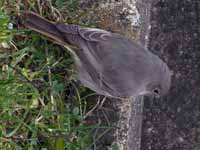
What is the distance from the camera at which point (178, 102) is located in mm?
7145

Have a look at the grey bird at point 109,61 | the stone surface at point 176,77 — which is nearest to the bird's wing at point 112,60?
the grey bird at point 109,61

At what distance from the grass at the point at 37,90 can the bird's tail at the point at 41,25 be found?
59 mm

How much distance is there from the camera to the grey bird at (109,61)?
20.7 ft

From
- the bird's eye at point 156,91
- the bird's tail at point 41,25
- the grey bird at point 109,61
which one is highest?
the bird's tail at point 41,25

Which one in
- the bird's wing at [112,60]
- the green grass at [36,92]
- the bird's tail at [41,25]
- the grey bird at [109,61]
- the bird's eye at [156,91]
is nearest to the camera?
the green grass at [36,92]

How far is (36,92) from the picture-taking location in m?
6.00

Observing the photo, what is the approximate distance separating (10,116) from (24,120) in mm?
162

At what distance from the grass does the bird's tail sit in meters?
0.06

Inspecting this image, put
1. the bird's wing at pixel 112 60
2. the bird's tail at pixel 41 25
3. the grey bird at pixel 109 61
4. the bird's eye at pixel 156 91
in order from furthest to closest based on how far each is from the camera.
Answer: the bird's eye at pixel 156 91 < the bird's wing at pixel 112 60 < the grey bird at pixel 109 61 < the bird's tail at pixel 41 25

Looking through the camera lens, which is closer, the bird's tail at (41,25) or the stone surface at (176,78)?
the bird's tail at (41,25)

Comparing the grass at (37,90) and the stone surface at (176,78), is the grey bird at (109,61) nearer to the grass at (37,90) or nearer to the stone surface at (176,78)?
the grass at (37,90)

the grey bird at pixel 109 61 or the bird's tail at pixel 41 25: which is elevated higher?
the bird's tail at pixel 41 25

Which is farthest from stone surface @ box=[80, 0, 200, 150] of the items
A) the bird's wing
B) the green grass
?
the green grass

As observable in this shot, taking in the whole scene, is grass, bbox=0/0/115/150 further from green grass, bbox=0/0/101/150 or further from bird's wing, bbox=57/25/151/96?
bird's wing, bbox=57/25/151/96
